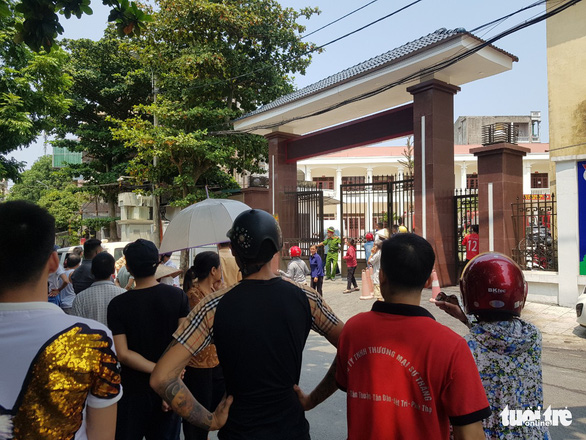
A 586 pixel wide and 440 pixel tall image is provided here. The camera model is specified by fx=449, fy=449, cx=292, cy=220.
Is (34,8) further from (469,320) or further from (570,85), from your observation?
(570,85)

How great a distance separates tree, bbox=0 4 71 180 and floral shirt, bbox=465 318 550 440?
13938 mm

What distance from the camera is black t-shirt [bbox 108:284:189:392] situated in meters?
2.89

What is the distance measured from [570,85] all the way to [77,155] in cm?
4278

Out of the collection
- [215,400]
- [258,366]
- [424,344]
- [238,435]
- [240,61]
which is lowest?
[215,400]

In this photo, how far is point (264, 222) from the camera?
198 centimetres

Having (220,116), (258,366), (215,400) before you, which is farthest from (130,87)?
(258,366)

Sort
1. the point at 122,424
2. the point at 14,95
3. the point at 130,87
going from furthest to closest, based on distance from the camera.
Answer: the point at 130,87
the point at 14,95
the point at 122,424

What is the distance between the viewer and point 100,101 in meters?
22.5

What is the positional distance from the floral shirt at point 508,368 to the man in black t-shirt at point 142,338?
1962mm

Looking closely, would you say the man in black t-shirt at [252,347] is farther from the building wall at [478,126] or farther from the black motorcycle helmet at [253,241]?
the building wall at [478,126]

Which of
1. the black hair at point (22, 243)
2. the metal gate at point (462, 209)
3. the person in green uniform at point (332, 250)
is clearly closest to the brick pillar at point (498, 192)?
the metal gate at point (462, 209)

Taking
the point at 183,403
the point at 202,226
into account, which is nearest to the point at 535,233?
the point at 202,226

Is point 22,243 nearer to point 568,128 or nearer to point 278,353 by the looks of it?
point 278,353

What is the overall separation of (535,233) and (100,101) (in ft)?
67.3
